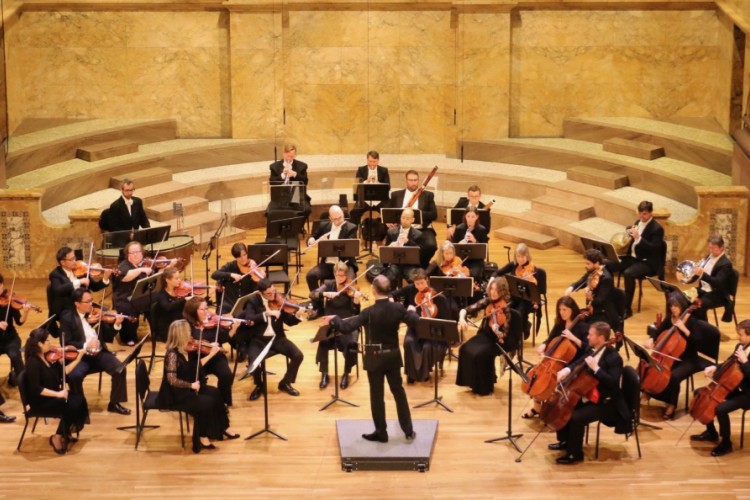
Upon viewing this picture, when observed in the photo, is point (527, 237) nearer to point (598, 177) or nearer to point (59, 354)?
point (598, 177)

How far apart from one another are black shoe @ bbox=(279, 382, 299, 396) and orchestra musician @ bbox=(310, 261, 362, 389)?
0.24m

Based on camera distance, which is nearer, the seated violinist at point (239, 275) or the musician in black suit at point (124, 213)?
the seated violinist at point (239, 275)

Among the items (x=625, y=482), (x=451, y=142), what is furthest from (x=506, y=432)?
(x=451, y=142)

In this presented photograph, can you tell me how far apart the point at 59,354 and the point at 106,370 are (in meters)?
0.63

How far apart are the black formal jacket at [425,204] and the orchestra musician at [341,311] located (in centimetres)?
257

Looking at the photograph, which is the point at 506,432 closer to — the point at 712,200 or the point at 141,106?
the point at 712,200

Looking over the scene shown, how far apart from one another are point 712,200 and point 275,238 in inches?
179

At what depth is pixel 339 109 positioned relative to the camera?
15.8 m

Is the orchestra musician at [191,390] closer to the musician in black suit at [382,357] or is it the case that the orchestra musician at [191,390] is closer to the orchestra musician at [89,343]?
the orchestra musician at [89,343]

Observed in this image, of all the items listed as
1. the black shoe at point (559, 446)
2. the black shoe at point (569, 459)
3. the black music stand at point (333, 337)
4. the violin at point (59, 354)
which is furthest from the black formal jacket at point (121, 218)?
the black shoe at point (569, 459)

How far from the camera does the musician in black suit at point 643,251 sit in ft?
36.3

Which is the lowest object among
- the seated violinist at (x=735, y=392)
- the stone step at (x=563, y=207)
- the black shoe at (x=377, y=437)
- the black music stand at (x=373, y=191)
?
the black shoe at (x=377, y=437)

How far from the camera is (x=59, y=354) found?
27.6 feet

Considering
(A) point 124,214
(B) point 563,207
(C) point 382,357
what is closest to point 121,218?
(A) point 124,214
